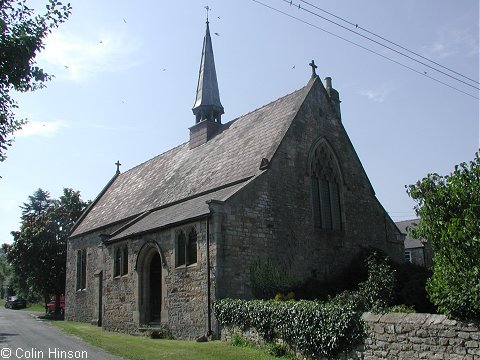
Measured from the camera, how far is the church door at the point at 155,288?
20219 mm

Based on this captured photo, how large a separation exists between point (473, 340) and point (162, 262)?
12.6 metres

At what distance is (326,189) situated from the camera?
863 inches

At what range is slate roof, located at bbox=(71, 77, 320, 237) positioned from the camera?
21.0 meters

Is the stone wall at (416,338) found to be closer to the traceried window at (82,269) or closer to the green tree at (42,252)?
the traceried window at (82,269)

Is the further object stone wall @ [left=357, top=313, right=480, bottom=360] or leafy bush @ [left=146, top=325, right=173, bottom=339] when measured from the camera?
leafy bush @ [left=146, top=325, right=173, bottom=339]

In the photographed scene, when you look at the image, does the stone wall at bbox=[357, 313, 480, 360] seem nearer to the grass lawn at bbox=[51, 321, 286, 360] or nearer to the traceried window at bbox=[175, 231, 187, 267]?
the grass lawn at bbox=[51, 321, 286, 360]

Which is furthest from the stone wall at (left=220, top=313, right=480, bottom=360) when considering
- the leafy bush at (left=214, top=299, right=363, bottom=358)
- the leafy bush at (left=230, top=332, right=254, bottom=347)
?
the leafy bush at (left=230, top=332, right=254, bottom=347)

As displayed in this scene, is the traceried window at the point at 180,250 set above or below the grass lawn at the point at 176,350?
above

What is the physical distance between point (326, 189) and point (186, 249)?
7551mm

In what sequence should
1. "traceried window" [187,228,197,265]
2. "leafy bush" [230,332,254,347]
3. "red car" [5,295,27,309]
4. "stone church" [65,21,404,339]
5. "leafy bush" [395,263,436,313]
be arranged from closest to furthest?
"leafy bush" [230,332,254,347], "leafy bush" [395,263,436,313], "stone church" [65,21,404,339], "traceried window" [187,228,197,265], "red car" [5,295,27,309]

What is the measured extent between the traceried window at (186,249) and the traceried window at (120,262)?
4522 millimetres

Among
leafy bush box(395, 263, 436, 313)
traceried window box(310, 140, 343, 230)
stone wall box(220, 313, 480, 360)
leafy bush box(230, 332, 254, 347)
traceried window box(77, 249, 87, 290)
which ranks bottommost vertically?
leafy bush box(230, 332, 254, 347)

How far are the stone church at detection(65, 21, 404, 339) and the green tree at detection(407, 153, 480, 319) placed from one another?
26.9 ft

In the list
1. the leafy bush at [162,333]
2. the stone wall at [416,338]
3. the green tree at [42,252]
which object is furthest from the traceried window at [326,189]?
the green tree at [42,252]
